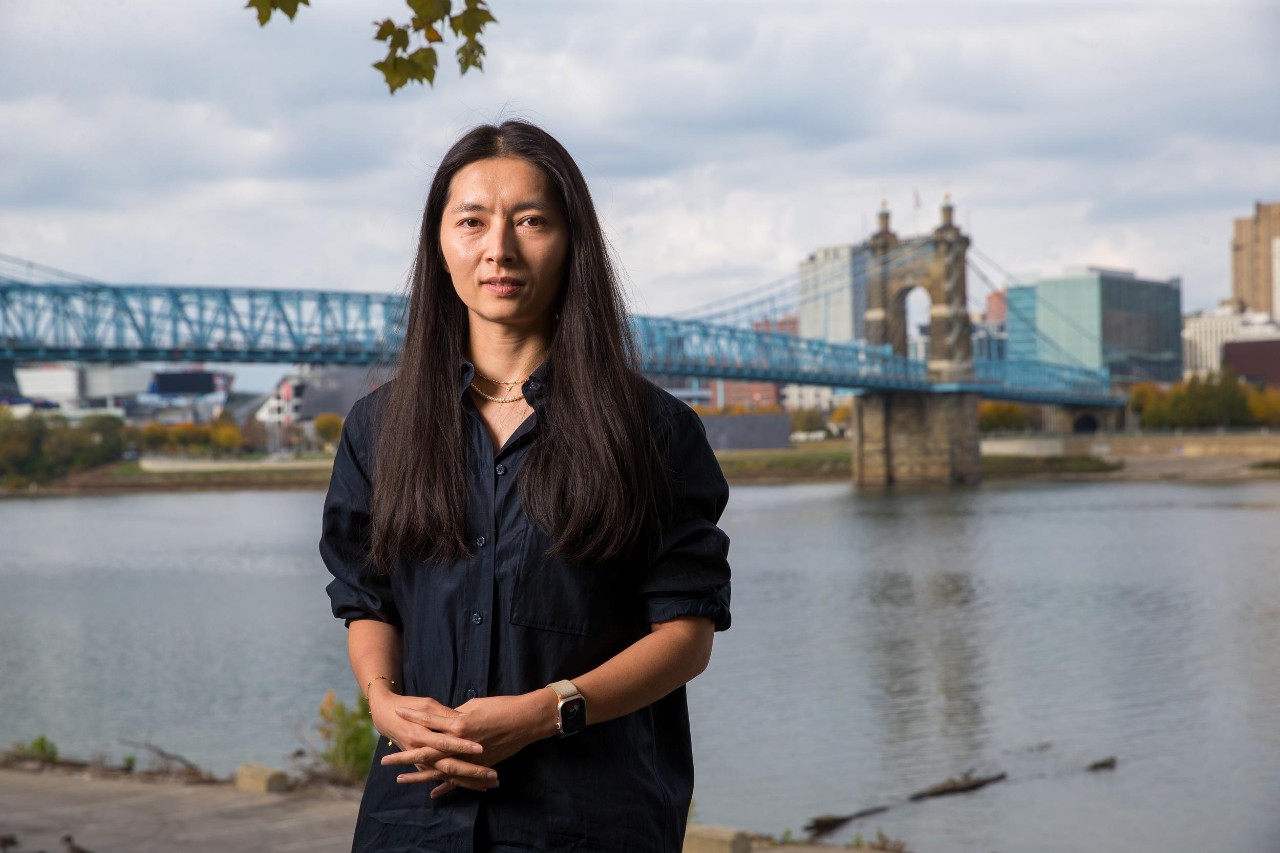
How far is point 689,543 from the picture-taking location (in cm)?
171

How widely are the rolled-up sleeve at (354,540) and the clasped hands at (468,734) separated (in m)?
0.21

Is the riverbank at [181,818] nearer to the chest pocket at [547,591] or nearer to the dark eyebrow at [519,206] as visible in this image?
the chest pocket at [547,591]

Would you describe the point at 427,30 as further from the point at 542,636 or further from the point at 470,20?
the point at 542,636

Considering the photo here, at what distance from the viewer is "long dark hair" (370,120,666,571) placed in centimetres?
166

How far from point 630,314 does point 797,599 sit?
18147 mm

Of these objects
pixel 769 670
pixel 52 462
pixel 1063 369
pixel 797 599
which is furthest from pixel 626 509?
pixel 1063 369

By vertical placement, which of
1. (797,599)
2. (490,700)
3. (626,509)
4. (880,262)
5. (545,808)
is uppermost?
(880,262)

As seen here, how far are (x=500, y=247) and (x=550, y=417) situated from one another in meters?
0.21

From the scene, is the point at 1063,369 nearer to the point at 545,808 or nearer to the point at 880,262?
the point at 880,262

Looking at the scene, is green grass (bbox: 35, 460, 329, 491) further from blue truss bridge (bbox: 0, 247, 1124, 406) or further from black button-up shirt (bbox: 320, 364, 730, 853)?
black button-up shirt (bbox: 320, 364, 730, 853)

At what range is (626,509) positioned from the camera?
5.46ft

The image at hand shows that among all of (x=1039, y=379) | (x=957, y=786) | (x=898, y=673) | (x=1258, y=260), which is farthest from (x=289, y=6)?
(x=1258, y=260)

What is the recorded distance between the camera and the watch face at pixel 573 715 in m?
1.60

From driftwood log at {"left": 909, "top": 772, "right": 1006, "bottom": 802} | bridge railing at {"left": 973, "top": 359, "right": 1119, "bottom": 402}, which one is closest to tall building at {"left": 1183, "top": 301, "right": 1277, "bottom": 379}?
→ bridge railing at {"left": 973, "top": 359, "right": 1119, "bottom": 402}
